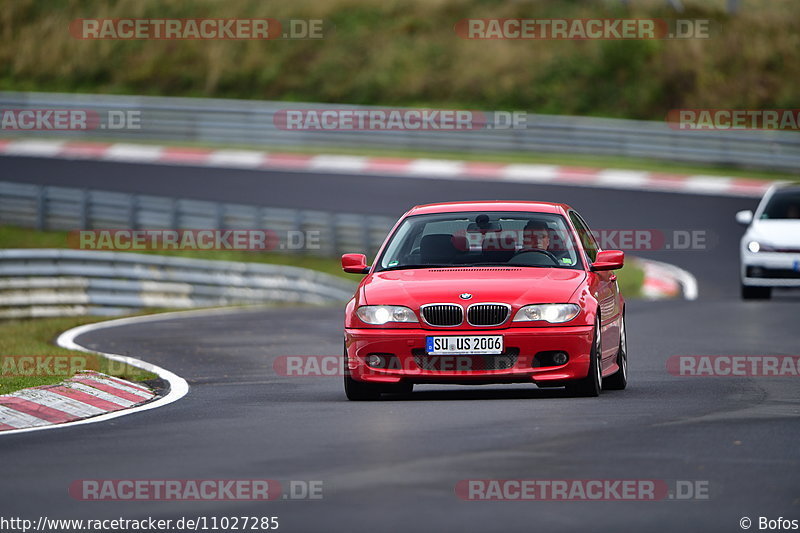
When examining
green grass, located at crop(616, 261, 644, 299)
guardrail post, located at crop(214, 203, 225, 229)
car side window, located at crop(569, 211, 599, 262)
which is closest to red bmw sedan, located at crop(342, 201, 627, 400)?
car side window, located at crop(569, 211, 599, 262)

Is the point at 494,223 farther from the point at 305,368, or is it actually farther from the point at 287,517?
the point at 287,517

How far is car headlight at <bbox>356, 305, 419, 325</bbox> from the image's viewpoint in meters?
11.6

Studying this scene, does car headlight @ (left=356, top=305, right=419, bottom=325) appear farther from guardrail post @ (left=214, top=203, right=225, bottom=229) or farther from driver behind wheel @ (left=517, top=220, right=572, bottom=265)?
guardrail post @ (left=214, top=203, right=225, bottom=229)

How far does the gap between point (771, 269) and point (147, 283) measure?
33.2ft

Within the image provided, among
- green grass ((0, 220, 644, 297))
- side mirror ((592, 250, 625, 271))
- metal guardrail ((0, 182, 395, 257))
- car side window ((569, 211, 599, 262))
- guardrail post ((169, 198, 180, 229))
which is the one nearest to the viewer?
side mirror ((592, 250, 625, 271))

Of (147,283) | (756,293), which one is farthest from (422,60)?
(756,293)

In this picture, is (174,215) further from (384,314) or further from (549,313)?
(549,313)

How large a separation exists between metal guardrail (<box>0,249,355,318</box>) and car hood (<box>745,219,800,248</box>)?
7.38 m

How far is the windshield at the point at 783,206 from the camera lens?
2305 centimetres

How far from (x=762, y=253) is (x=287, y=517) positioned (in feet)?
53.0

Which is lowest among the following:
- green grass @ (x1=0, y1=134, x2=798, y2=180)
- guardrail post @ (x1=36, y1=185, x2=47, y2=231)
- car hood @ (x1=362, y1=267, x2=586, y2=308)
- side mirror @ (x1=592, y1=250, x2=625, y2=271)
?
car hood @ (x1=362, y1=267, x2=586, y2=308)

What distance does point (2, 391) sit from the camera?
12672mm

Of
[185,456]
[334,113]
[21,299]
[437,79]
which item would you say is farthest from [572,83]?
[185,456]

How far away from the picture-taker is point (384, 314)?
38.2ft
